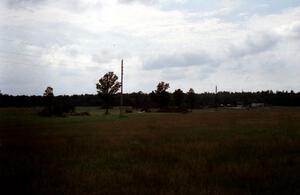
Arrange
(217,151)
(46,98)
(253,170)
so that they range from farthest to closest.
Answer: (46,98), (217,151), (253,170)

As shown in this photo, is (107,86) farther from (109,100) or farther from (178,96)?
(178,96)

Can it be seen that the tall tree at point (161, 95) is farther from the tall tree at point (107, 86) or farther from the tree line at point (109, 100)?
the tall tree at point (107, 86)

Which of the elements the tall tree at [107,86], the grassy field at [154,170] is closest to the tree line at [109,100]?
the tall tree at [107,86]

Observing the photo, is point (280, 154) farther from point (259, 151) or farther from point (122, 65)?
point (122, 65)

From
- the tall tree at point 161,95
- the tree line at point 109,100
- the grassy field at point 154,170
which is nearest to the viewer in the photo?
the grassy field at point 154,170

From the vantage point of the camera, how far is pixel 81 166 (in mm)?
13992

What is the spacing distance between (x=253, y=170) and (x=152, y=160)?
396 centimetres

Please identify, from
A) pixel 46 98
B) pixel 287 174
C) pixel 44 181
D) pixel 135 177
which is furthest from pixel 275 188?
pixel 46 98

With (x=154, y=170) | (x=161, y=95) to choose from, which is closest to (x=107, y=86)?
(x=161, y=95)

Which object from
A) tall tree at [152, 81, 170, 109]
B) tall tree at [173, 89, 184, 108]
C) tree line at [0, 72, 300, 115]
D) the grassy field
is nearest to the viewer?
the grassy field

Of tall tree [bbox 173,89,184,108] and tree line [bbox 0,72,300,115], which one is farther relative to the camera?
tall tree [bbox 173,89,184,108]

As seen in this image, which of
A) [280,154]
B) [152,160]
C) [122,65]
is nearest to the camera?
[152,160]

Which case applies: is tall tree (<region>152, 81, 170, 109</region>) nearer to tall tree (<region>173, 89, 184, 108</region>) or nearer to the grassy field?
tall tree (<region>173, 89, 184, 108</region>)

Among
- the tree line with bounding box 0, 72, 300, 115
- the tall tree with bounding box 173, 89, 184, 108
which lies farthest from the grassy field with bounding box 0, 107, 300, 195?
the tall tree with bounding box 173, 89, 184, 108
